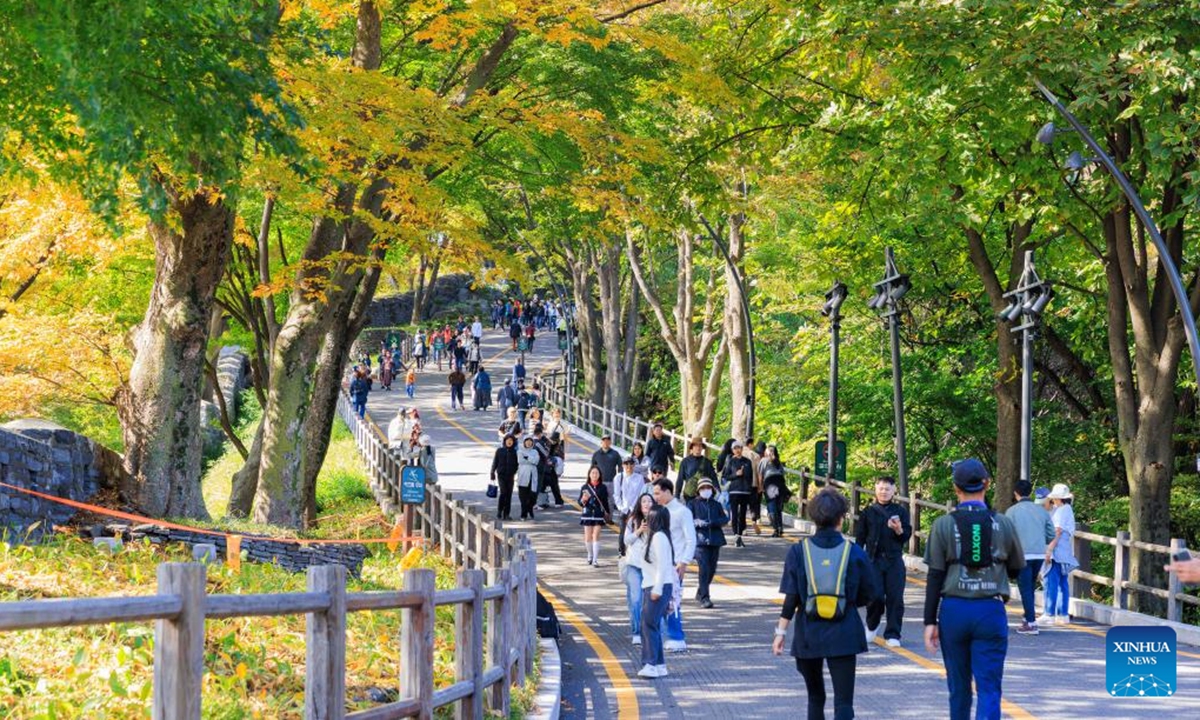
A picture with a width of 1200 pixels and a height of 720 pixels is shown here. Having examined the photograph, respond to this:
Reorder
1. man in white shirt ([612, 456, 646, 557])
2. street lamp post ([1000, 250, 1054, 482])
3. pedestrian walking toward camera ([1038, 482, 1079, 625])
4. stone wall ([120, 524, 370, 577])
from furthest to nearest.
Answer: street lamp post ([1000, 250, 1054, 482]) → man in white shirt ([612, 456, 646, 557]) → pedestrian walking toward camera ([1038, 482, 1079, 625]) → stone wall ([120, 524, 370, 577])

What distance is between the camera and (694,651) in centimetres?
1487

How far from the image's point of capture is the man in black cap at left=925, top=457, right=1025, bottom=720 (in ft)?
28.8

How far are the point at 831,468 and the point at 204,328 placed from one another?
13.9 m

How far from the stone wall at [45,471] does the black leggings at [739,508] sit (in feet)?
32.7

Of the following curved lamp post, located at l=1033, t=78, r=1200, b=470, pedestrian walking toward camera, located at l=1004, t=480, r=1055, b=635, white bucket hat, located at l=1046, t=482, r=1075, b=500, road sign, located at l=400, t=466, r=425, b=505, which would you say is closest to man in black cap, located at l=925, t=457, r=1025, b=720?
pedestrian walking toward camera, located at l=1004, t=480, r=1055, b=635

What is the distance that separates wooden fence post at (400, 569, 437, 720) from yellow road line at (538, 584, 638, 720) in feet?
12.2

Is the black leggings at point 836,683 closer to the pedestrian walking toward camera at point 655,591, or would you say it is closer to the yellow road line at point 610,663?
the yellow road line at point 610,663

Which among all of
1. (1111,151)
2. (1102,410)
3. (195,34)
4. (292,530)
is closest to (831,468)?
(1102,410)

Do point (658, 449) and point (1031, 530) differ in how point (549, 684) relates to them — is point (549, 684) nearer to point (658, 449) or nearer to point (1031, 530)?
point (1031, 530)

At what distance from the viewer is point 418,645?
26.2 feet

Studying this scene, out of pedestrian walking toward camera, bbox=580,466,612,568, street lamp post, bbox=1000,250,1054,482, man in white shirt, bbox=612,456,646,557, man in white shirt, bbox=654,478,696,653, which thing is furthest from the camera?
pedestrian walking toward camera, bbox=580,466,612,568

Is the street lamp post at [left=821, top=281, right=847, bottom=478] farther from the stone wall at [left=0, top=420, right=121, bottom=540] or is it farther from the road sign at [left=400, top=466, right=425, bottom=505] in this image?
the stone wall at [left=0, top=420, right=121, bottom=540]

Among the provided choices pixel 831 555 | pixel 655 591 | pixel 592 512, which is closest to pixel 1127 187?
pixel 655 591

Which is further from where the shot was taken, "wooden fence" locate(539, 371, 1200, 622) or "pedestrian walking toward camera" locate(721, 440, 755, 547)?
"pedestrian walking toward camera" locate(721, 440, 755, 547)
